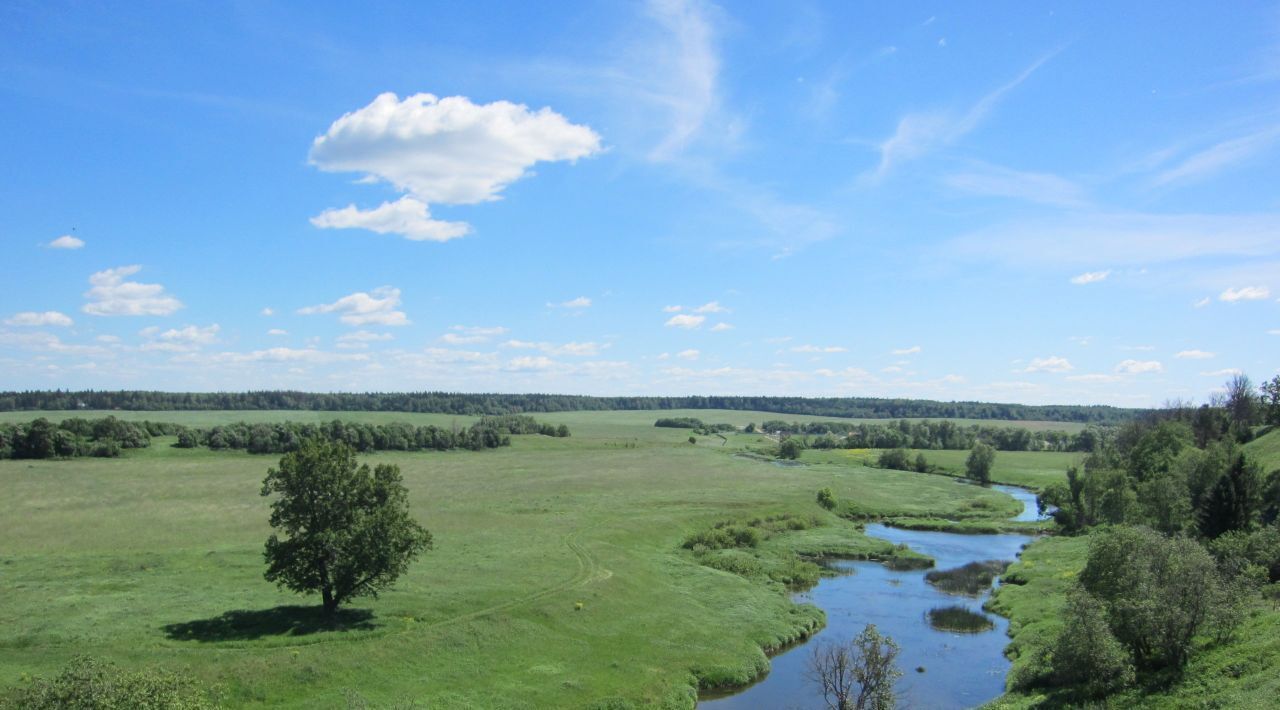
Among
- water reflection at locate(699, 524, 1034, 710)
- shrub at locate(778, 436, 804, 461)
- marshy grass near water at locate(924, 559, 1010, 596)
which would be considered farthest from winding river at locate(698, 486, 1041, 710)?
shrub at locate(778, 436, 804, 461)

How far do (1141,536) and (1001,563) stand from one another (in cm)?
3970

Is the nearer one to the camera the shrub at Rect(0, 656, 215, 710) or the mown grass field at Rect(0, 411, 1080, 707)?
the shrub at Rect(0, 656, 215, 710)

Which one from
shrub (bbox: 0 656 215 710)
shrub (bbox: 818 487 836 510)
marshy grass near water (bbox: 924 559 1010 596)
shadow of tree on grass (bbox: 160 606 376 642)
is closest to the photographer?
shrub (bbox: 0 656 215 710)

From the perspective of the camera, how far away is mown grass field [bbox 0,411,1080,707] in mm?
38562

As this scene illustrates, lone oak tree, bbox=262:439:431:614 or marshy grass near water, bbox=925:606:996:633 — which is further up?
lone oak tree, bbox=262:439:431:614

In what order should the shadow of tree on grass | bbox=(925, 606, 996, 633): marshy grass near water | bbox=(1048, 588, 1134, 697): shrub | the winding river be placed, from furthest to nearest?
bbox=(925, 606, 996, 633): marshy grass near water, the winding river, the shadow of tree on grass, bbox=(1048, 588, 1134, 697): shrub

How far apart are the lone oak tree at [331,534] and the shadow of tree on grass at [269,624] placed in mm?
1223

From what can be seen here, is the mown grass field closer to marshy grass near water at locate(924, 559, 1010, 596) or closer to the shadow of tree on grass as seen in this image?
the shadow of tree on grass

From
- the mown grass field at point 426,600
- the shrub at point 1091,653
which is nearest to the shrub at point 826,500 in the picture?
the mown grass field at point 426,600

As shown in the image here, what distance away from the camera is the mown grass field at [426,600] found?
127 feet

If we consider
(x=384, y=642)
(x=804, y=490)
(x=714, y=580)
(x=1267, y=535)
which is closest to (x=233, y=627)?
(x=384, y=642)

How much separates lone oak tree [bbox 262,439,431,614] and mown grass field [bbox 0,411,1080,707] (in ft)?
7.54

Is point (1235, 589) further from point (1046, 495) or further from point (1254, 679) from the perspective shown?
point (1046, 495)

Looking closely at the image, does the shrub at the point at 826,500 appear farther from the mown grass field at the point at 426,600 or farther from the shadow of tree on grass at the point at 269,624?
the shadow of tree on grass at the point at 269,624
